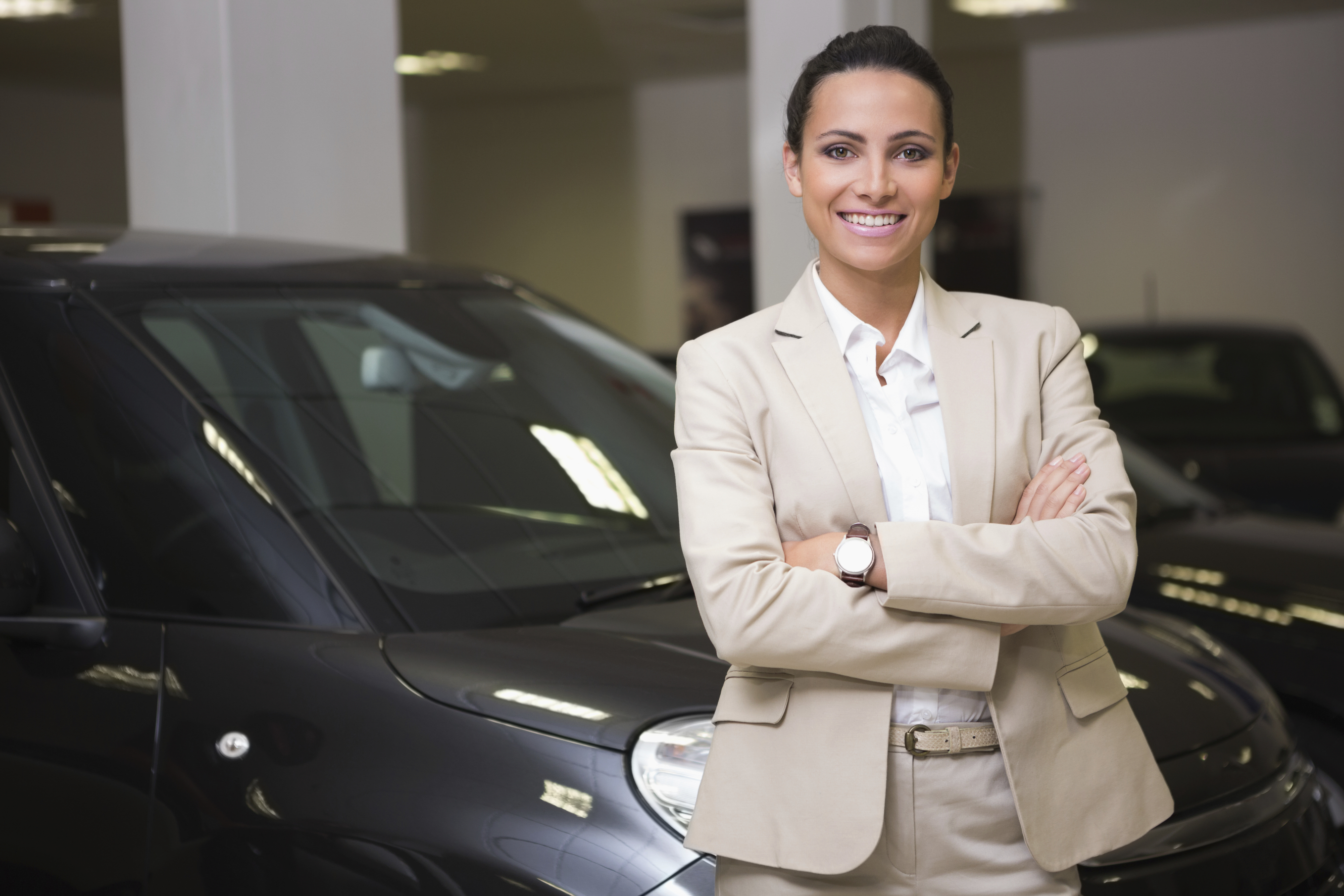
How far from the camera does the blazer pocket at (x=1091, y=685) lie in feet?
4.78

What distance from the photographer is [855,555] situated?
4.49ft

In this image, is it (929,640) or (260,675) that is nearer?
(929,640)

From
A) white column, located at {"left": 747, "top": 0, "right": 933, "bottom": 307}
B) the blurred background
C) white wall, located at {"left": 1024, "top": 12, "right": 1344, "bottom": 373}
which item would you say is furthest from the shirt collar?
white wall, located at {"left": 1024, "top": 12, "right": 1344, "bottom": 373}

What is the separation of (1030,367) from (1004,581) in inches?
11.1

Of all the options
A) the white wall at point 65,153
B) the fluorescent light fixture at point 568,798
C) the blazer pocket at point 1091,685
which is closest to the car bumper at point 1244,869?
the fluorescent light fixture at point 568,798

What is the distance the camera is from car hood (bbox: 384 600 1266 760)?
1753 mm

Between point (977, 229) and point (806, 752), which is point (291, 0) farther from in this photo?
point (977, 229)

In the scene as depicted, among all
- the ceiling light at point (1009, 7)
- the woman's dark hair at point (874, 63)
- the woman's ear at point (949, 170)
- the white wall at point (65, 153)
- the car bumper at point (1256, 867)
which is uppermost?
the ceiling light at point (1009, 7)

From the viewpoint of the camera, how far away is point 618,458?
8.29 ft

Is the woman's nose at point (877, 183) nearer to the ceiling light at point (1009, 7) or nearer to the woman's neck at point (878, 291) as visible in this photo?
the woman's neck at point (878, 291)

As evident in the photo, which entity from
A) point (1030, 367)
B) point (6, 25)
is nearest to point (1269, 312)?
point (6, 25)

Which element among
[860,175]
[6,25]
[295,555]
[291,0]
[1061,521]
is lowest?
[295,555]

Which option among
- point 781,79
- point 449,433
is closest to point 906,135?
point 449,433

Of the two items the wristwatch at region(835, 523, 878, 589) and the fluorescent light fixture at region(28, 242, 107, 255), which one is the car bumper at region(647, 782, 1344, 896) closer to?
the wristwatch at region(835, 523, 878, 589)
